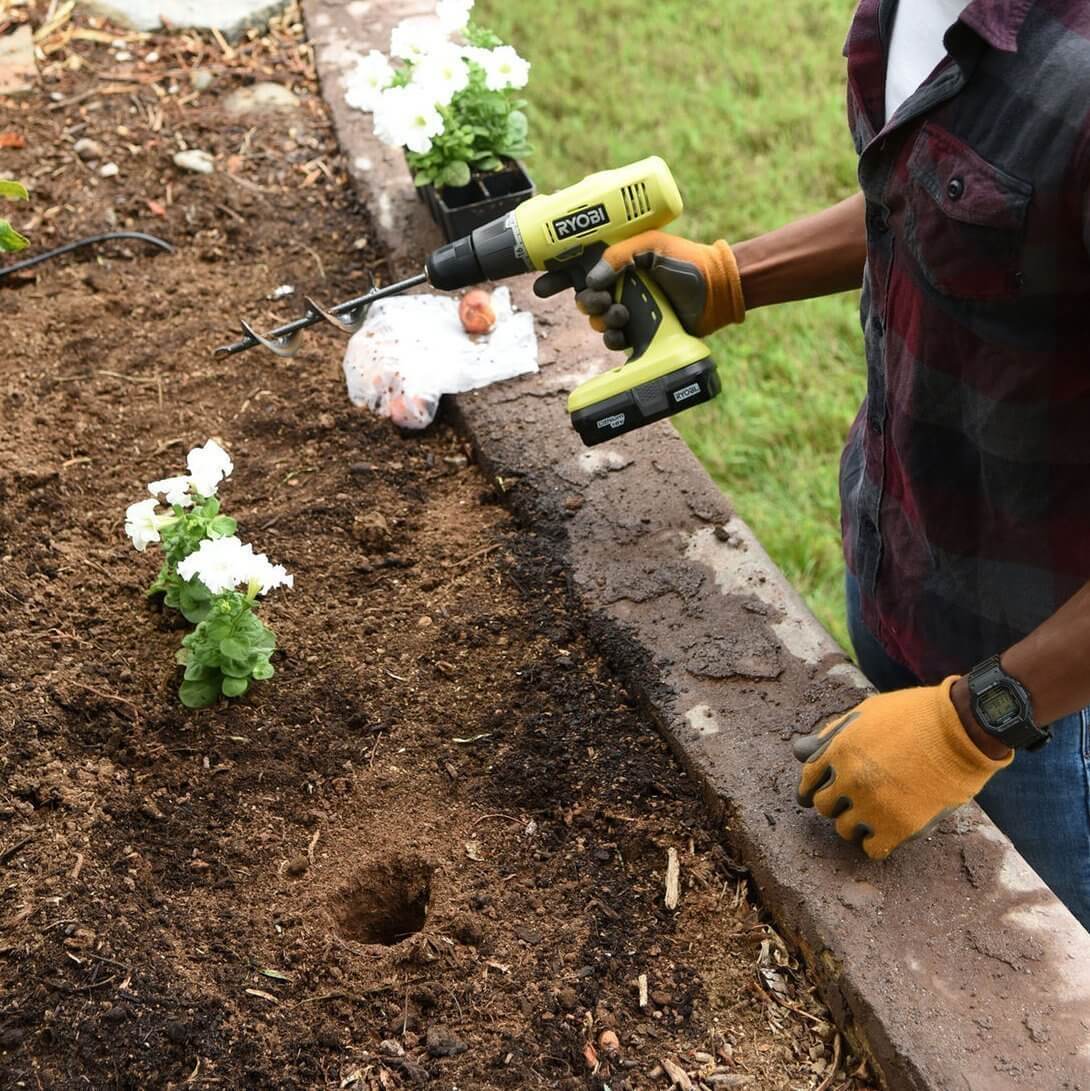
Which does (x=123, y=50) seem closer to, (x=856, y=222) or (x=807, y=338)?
(x=807, y=338)

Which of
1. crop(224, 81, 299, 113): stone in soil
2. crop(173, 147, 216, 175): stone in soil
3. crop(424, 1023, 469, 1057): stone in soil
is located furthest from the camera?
crop(224, 81, 299, 113): stone in soil

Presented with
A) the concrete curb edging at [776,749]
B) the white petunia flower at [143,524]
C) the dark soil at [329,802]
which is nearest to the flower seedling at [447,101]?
the concrete curb edging at [776,749]

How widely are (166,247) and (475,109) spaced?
101 centimetres

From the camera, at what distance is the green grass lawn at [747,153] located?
3637 millimetres

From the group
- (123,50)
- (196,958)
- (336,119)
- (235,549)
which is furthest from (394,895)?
(123,50)

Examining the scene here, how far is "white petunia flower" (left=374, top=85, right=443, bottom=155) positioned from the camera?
3.15m

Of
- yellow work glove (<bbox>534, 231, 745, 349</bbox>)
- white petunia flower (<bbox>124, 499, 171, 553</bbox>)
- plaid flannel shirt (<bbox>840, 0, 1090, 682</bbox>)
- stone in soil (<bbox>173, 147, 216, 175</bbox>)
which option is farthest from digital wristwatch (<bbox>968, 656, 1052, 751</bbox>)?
stone in soil (<bbox>173, 147, 216, 175</bbox>)

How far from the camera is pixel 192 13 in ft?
15.3

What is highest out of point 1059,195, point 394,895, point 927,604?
point 1059,195

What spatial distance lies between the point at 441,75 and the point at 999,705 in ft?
7.28

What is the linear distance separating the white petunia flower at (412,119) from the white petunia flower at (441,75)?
0.03 m

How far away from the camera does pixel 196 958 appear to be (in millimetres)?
1969

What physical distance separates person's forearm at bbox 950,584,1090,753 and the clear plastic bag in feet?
5.14

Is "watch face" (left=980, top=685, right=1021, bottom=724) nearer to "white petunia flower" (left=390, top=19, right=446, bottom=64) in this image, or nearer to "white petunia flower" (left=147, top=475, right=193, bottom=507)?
"white petunia flower" (left=147, top=475, right=193, bottom=507)
